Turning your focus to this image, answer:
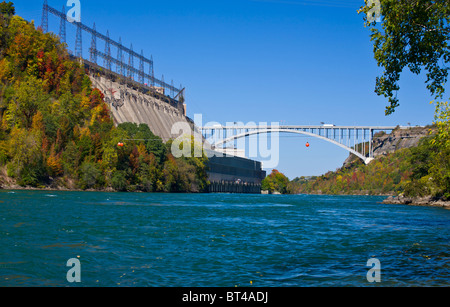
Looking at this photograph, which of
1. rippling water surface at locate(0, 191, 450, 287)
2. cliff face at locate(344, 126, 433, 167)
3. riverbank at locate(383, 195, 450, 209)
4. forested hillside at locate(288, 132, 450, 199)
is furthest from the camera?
cliff face at locate(344, 126, 433, 167)

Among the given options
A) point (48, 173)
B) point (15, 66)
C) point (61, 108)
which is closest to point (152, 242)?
point (48, 173)

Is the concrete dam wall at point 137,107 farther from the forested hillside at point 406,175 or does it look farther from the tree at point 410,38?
the tree at point 410,38

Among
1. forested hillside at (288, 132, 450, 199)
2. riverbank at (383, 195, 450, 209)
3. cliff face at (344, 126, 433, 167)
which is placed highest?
cliff face at (344, 126, 433, 167)

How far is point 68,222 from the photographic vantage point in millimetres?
22812

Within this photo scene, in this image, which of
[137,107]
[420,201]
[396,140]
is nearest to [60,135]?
[420,201]

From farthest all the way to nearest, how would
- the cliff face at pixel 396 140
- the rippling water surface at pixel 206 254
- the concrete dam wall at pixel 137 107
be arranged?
the cliff face at pixel 396 140
the concrete dam wall at pixel 137 107
the rippling water surface at pixel 206 254

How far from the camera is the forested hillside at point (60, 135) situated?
61.1 meters

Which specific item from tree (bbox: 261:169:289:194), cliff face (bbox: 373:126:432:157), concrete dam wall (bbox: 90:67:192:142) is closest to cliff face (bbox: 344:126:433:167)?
cliff face (bbox: 373:126:432:157)

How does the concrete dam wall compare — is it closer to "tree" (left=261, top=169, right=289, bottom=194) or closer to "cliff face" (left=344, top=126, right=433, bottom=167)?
"tree" (left=261, top=169, right=289, bottom=194)

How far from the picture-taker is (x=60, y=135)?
234ft

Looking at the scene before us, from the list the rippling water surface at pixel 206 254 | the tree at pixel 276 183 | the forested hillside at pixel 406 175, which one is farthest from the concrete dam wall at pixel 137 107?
the rippling water surface at pixel 206 254

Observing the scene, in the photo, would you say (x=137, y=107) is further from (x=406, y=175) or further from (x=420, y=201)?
(x=420, y=201)

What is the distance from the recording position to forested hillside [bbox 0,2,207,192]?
200ft

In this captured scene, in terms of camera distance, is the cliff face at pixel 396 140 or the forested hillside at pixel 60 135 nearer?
the forested hillside at pixel 60 135
